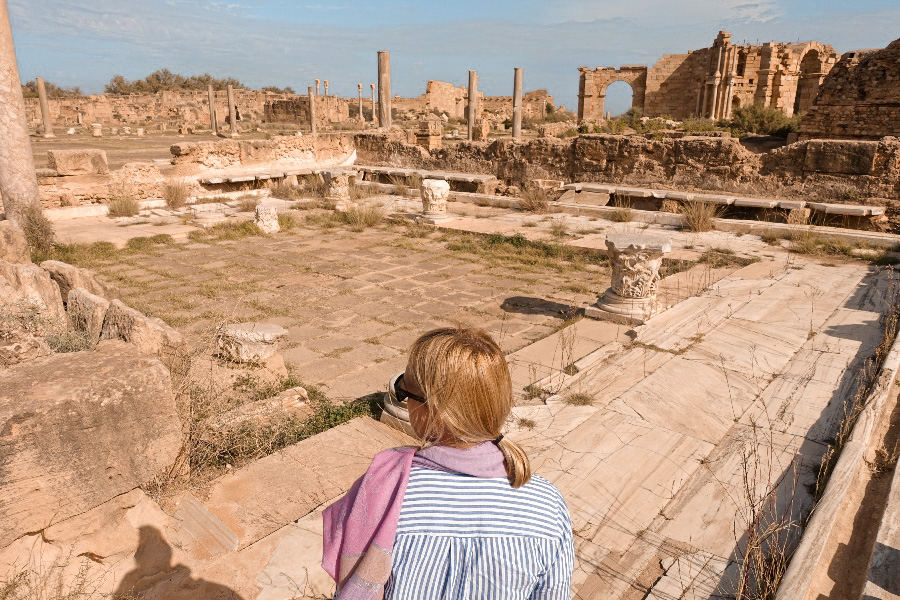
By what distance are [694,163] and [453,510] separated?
12.0m

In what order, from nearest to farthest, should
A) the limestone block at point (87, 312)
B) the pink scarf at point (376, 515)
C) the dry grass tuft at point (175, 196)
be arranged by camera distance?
1. the pink scarf at point (376, 515)
2. the limestone block at point (87, 312)
3. the dry grass tuft at point (175, 196)

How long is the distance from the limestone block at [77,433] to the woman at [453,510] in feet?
4.55

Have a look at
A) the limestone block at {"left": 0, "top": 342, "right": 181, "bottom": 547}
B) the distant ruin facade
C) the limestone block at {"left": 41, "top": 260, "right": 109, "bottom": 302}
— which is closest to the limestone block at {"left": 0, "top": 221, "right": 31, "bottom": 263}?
the limestone block at {"left": 41, "top": 260, "right": 109, "bottom": 302}

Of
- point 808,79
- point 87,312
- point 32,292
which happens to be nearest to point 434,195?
point 32,292

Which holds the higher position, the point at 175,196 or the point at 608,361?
the point at 175,196

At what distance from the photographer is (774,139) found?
19.1m

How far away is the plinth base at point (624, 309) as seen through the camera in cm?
573

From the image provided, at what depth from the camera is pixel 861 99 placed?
1414cm

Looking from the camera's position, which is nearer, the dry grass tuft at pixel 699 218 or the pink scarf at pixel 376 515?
the pink scarf at pixel 376 515

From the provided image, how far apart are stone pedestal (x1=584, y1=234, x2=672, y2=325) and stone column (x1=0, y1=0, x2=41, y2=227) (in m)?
7.89

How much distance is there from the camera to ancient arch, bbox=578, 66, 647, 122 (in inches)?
1223

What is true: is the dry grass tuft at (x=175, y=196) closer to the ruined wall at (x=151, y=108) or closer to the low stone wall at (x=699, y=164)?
the low stone wall at (x=699, y=164)

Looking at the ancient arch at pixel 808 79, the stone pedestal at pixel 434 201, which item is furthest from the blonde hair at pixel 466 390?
the ancient arch at pixel 808 79

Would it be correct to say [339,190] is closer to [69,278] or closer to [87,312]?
[69,278]
